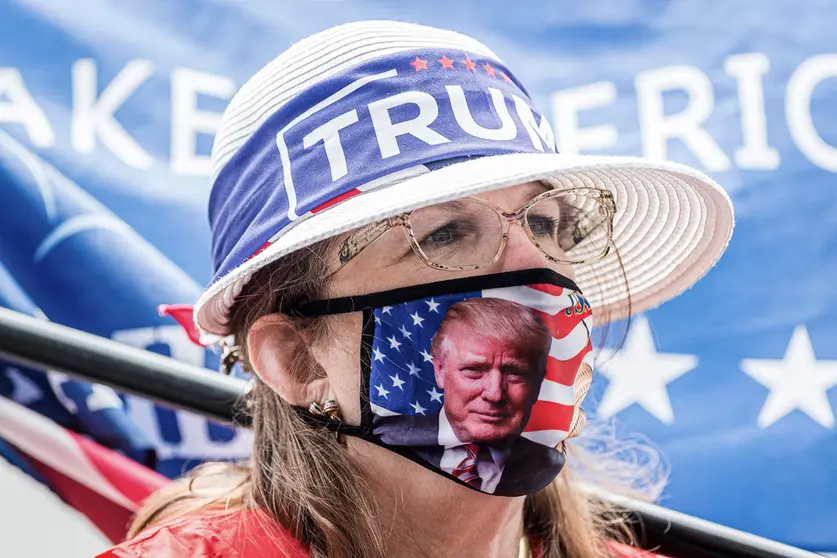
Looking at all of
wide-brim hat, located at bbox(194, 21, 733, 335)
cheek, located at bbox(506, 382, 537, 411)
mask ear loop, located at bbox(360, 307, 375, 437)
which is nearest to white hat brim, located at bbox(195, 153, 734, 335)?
wide-brim hat, located at bbox(194, 21, 733, 335)

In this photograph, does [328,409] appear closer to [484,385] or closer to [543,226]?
[484,385]

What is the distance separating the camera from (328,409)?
5.30ft

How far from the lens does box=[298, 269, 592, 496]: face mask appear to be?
57.2 inches

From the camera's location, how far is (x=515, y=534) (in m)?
1.80

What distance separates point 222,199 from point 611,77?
1.53 meters

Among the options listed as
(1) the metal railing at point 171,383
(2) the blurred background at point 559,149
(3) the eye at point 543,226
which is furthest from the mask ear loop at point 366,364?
(2) the blurred background at point 559,149

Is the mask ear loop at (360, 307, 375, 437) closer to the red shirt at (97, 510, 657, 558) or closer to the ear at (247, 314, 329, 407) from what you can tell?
the ear at (247, 314, 329, 407)

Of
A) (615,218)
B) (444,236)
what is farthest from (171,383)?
(615,218)

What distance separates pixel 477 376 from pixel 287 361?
0.42m

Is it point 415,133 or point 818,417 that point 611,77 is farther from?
point 415,133

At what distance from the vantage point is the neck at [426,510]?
1.59 m

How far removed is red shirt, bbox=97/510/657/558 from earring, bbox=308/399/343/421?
22 cm

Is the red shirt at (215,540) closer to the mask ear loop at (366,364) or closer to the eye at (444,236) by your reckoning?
the mask ear loop at (366,364)

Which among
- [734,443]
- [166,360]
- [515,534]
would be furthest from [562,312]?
[734,443]
